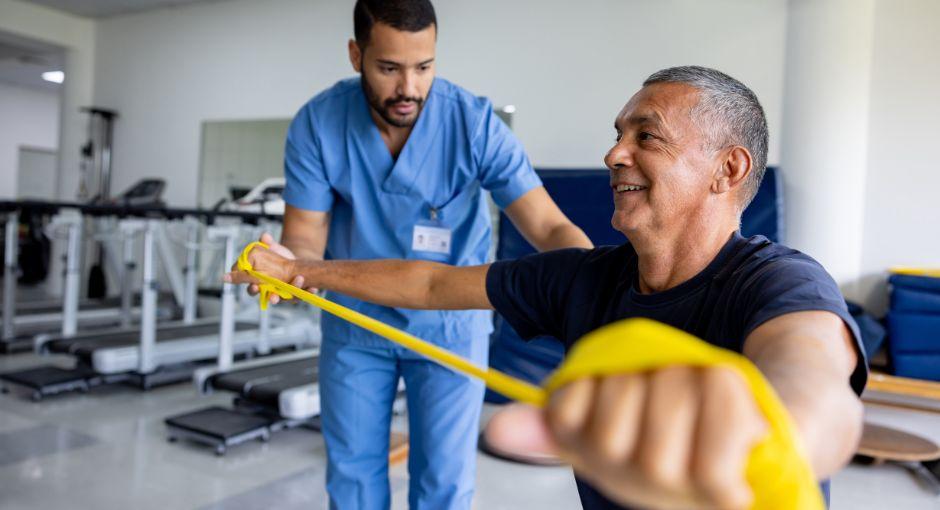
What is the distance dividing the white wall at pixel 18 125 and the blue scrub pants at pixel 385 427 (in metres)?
12.8

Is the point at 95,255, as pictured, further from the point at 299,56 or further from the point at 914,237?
the point at 914,237

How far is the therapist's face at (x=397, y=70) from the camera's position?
159cm

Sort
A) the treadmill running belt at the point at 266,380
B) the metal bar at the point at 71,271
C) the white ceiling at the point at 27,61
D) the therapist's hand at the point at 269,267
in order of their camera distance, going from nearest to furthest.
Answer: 1. the therapist's hand at the point at 269,267
2. the treadmill running belt at the point at 266,380
3. the metal bar at the point at 71,271
4. the white ceiling at the point at 27,61

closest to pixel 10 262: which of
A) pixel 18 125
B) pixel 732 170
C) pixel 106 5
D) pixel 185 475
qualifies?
pixel 185 475

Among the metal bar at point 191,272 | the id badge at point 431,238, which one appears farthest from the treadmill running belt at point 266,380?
the id badge at point 431,238

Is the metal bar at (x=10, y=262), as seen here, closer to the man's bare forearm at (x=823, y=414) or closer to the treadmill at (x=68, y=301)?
the treadmill at (x=68, y=301)

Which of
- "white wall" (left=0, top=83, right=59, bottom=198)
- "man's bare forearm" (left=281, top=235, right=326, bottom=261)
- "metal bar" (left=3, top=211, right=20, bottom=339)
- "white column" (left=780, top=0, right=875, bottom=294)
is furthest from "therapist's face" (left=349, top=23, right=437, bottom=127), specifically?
"white wall" (left=0, top=83, right=59, bottom=198)

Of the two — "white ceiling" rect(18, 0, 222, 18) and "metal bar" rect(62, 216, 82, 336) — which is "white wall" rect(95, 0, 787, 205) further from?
"metal bar" rect(62, 216, 82, 336)

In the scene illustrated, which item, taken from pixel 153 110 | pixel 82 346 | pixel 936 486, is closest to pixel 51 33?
pixel 153 110

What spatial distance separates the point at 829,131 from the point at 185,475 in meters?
3.77

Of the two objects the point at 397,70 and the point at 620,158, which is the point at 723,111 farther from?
the point at 397,70

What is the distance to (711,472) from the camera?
0.35m

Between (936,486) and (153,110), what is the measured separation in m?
7.61

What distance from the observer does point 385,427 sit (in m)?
1.72
